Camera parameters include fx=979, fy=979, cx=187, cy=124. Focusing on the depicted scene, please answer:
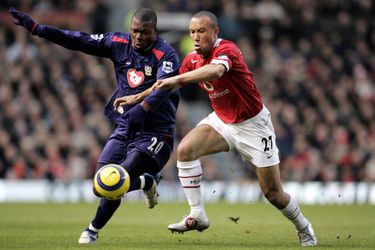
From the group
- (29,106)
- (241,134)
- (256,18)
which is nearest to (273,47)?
(256,18)

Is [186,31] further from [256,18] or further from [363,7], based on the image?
[363,7]

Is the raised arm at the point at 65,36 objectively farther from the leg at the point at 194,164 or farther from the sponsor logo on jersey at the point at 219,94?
the leg at the point at 194,164

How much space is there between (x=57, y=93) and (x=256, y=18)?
23.2 ft

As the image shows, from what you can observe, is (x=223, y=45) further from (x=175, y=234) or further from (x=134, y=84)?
(x=175, y=234)

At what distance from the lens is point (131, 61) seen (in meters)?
11.6

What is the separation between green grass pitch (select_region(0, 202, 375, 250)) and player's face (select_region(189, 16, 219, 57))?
2292 millimetres

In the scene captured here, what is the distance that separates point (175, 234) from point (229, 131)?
219 centimetres

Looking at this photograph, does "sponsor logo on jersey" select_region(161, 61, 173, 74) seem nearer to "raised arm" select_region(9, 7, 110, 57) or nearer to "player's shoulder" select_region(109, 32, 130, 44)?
"player's shoulder" select_region(109, 32, 130, 44)

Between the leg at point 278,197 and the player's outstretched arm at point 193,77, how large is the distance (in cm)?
144

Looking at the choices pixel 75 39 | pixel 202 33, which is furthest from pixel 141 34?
pixel 75 39

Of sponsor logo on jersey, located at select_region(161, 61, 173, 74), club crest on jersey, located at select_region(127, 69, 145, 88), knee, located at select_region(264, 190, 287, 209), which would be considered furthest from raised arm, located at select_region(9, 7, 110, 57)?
knee, located at select_region(264, 190, 287, 209)

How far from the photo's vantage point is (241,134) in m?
11.6

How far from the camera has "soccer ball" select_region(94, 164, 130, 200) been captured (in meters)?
10.8

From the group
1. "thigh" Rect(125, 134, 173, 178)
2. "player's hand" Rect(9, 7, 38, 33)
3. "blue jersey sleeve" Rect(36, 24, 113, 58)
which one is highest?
"player's hand" Rect(9, 7, 38, 33)
